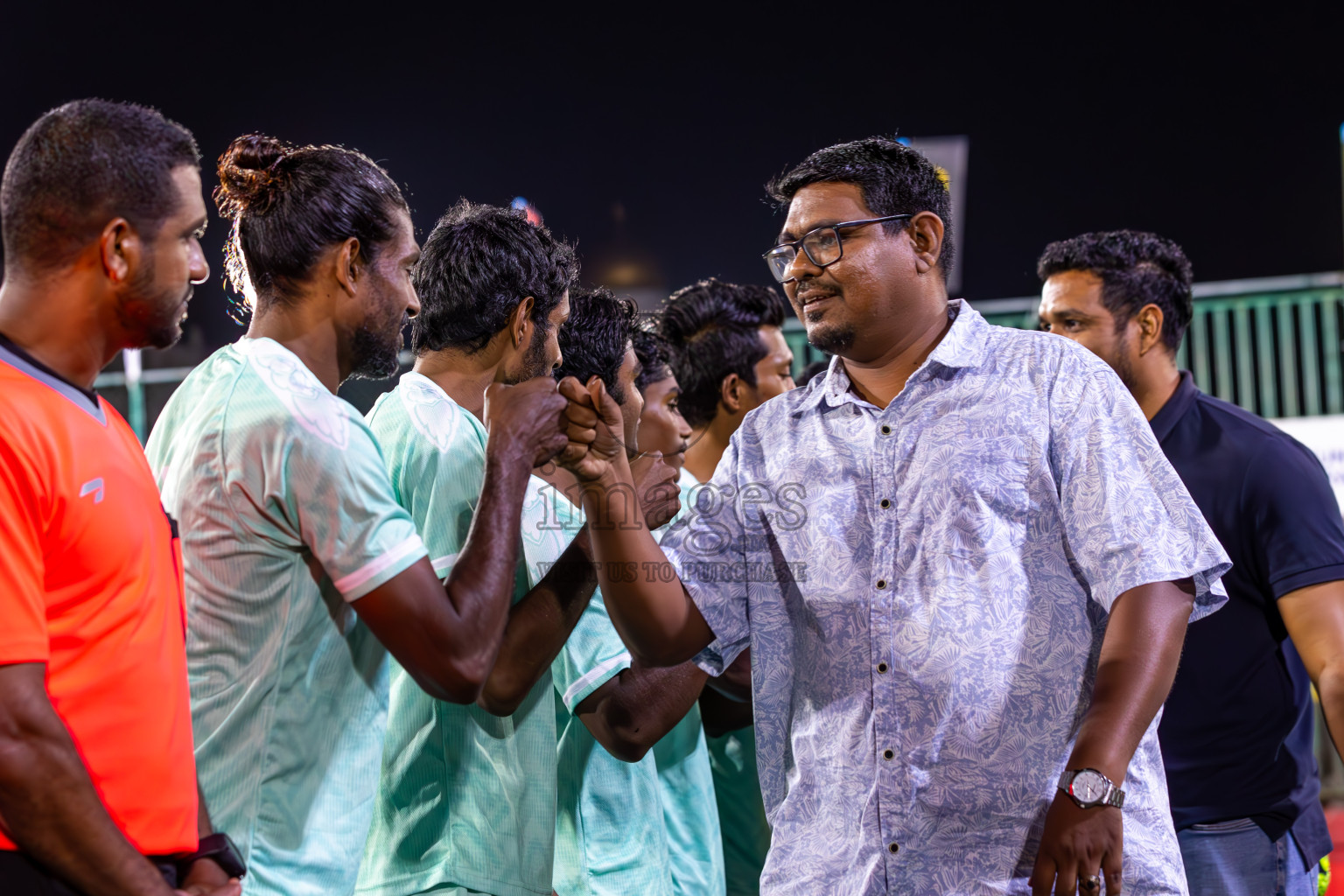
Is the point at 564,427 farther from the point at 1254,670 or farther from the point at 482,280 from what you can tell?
the point at 1254,670

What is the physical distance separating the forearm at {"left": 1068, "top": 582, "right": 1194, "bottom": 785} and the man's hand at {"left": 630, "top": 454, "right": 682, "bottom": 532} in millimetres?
852

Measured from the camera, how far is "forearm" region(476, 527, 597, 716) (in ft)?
5.96


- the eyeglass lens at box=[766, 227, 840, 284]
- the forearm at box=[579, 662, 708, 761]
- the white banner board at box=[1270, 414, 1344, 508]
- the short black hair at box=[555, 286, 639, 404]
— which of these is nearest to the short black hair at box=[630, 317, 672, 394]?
the short black hair at box=[555, 286, 639, 404]

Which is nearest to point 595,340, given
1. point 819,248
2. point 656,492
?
point 656,492

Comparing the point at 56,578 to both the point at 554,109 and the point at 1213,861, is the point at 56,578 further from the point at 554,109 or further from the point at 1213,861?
the point at 554,109

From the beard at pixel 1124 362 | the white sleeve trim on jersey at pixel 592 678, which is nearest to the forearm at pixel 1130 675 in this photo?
the white sleeve trim on jersey at pixel 592 678

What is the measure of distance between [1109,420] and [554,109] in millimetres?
5048

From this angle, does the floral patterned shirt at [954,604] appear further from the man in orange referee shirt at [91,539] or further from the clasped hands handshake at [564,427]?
the man in orange referee shirt at [91,539]

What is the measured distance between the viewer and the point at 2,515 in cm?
114

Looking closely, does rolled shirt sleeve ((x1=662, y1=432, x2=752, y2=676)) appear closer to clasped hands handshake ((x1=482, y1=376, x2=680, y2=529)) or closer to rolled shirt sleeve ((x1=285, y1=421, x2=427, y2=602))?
clasped hands handshake ((x1=482, y1=376, x2=680, y2=529))

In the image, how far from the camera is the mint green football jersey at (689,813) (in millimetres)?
2426

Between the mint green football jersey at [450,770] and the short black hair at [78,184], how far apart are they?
25.9 inches

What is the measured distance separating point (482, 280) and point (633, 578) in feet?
2.29

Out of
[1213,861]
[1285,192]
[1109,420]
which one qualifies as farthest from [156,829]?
[1285,192]
